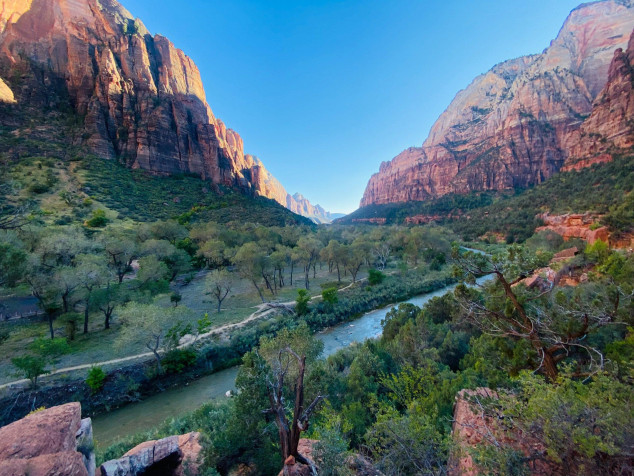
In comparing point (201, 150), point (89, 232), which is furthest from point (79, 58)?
point (89, 232)

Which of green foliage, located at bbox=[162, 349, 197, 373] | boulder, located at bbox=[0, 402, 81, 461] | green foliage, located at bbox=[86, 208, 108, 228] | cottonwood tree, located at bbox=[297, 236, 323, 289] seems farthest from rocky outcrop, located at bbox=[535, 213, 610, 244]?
green foliage, located at bbox=[86, 208, 108, 228]

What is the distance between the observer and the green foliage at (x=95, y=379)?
12163mm

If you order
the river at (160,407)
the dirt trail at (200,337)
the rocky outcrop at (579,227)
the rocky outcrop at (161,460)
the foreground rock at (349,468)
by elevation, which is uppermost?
A: the rocky outcrop at (579,227)

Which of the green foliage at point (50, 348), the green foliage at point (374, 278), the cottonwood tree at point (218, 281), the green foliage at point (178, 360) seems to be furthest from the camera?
the green foliage at point (374, 278)

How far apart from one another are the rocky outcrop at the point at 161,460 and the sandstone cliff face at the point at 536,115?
10593 centimetres

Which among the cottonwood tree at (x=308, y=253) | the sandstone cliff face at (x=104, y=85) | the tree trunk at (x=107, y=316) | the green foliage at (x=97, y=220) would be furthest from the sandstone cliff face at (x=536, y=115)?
the tree trunk at (x=107, y=316)

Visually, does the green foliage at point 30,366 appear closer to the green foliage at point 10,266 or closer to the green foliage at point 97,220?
the green foliage at point 10,266

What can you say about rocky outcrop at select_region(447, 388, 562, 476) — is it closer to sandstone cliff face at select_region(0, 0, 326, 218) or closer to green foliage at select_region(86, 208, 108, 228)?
green foliage at select_region(86, 208, 108, 228)

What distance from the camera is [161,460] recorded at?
6.07 metres

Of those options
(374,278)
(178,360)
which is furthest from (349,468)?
(374,278)

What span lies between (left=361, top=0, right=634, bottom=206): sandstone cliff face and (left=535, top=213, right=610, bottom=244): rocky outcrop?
5391 centimetres

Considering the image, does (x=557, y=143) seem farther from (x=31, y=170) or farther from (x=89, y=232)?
(x=31, y=170)

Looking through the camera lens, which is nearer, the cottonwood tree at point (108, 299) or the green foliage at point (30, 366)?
the green foliage at point (30, 366)

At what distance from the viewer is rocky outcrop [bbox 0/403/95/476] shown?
3.41 metres
